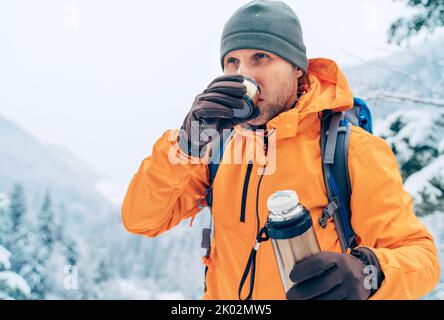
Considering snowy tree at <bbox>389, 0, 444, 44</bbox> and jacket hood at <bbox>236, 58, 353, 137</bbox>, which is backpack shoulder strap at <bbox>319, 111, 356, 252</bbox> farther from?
snowy tree at <bbox>389, 0, 444, 44</bbox>

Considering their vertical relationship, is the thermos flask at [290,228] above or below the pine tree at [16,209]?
below

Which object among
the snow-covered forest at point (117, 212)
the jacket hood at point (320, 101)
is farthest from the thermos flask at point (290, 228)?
the snow-covered forest at point (117, 212)

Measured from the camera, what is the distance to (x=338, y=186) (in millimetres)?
1813

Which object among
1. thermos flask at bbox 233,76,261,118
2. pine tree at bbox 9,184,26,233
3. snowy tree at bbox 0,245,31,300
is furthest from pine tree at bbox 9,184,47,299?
thermos flask at bbox 233,76,261,118

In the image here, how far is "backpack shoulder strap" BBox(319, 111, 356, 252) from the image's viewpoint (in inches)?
71.1

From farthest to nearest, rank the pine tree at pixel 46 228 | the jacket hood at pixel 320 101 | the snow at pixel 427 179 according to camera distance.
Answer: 1. the pine tree at pixel 46 228
2. the snow at pixel 427 179
3. the jacket hood at pixel 320 101

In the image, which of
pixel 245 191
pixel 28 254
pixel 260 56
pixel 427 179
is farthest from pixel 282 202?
pixel 28 254

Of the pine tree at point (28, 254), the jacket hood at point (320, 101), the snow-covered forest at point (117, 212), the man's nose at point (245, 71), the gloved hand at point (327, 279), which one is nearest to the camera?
the gloved hand at point (327, 279)

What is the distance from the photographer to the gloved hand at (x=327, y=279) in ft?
4.18

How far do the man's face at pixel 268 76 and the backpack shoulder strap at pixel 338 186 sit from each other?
44 centimetres

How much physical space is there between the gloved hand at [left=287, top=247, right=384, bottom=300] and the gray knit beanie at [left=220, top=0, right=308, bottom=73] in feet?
4.42

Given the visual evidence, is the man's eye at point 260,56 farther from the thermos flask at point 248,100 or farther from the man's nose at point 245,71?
the thermos flask at point 248,100

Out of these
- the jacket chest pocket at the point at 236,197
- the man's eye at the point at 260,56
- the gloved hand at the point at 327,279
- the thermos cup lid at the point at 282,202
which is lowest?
the gloved hand at the point at 327,279

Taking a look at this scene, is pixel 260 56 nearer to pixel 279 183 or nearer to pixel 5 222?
pixel 279 183
